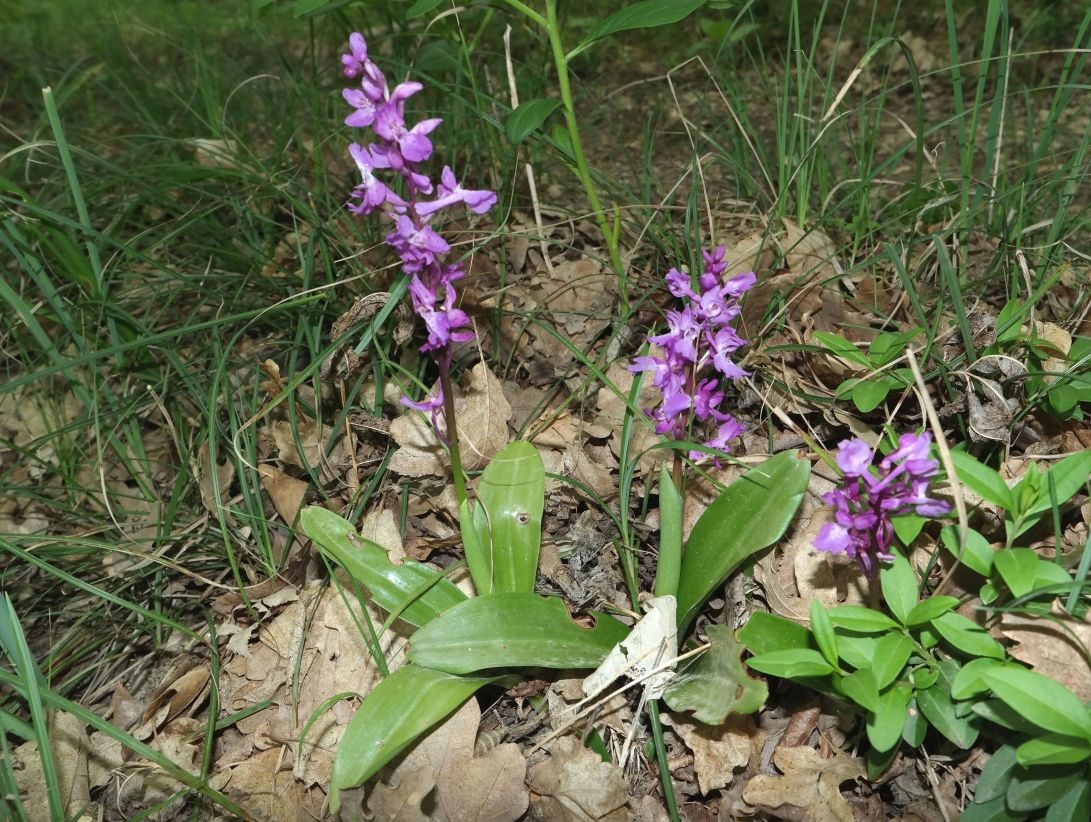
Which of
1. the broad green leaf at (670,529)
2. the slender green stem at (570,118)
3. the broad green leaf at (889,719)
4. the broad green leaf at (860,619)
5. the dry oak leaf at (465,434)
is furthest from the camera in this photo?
the dry oak leaf at (465,434)

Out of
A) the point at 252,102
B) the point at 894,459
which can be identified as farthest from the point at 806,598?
the point at 252,102

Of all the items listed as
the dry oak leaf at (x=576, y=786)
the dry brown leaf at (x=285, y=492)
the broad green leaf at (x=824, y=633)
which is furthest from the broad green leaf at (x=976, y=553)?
the dry brown leaf at (x=285, y=492)

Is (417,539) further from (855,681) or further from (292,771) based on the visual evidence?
(855,681)

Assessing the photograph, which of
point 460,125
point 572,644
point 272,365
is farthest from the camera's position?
point 460,125

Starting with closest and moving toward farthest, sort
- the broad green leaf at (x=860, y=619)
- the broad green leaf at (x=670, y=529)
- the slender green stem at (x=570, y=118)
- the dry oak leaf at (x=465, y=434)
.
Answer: the broad green leaf at (x=860, y=619) < the broad green leaf at (x=670, y=529) < the slender green stem at (x=570, y=118) < the dry oak leaf at (x=465, y=434)

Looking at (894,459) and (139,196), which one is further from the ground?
(139,196)

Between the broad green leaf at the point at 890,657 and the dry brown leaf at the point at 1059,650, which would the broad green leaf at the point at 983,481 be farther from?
the broad green leaf at the point at 890,657

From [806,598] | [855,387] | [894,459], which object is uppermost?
[894,459]
